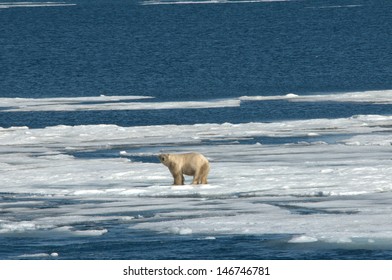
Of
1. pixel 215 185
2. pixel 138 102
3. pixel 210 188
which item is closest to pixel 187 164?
pixel 210 188

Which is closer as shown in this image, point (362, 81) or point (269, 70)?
point (362, 81)

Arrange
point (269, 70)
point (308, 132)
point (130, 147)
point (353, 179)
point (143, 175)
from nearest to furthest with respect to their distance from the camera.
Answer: point (353, 179)
point (143, 175)
point (130, 147)
point (308, 132)
point (269, 70)

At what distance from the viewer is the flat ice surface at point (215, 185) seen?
1906 centimetres

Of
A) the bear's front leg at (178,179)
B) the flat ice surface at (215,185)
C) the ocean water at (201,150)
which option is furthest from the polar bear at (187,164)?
the ocean water at (201,150)

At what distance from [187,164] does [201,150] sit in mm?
7007

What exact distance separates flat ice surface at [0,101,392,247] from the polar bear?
0.24 metres

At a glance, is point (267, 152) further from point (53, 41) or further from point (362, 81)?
point (53, 41)

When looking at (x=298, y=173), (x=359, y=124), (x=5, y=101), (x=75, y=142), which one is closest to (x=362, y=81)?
(x=5, y=101)

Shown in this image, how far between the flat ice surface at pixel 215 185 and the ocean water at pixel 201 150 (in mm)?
37

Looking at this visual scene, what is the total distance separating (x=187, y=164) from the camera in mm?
22609

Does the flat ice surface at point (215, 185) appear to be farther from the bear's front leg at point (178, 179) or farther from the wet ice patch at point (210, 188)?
the bear's front leg at point (178, 179)

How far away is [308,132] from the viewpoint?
33.7 m

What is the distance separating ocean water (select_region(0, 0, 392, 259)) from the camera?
18188mm

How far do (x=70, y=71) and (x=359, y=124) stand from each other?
34776mm
